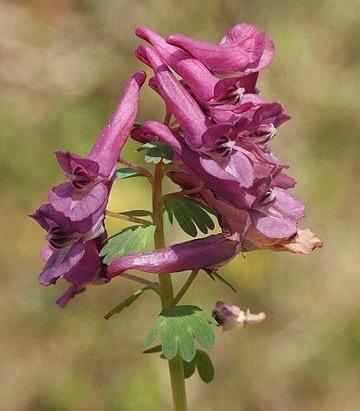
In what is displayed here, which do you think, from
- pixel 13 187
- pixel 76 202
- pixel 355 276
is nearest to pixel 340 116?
pixel 355 276

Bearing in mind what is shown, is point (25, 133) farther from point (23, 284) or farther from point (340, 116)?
point (340, 116)

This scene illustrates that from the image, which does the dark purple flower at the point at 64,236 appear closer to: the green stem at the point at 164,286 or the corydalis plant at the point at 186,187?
the corydalis plant at the point at 186,187

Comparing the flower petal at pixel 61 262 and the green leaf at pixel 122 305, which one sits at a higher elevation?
the flower petal at pixel 61 262

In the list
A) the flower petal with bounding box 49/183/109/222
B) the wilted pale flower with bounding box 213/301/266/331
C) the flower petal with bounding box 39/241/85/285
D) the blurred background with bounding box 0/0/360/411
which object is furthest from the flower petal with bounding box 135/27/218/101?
the blurred background with bounding box 0/0/360/411

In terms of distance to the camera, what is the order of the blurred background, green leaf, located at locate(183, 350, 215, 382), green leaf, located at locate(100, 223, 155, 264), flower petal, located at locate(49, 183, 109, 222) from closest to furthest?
flower petal, located at locate(49, 183, 109, 222), green leaf, located at locate(100, 223, 155, 264), green leaf, located at locate(183, 350, 215, 382), the blurred background

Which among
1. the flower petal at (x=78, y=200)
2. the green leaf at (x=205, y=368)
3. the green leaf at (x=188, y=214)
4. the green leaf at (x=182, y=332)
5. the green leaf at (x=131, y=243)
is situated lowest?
the green leaf at (x=205, y=368)

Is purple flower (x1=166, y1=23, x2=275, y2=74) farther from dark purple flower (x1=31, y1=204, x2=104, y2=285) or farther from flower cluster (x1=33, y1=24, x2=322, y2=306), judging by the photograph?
dark purple flower (x1=31, y1=204, x2=104, y2=285)

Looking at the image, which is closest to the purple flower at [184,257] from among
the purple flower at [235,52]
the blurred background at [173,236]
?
the purple flower at [235,52]
